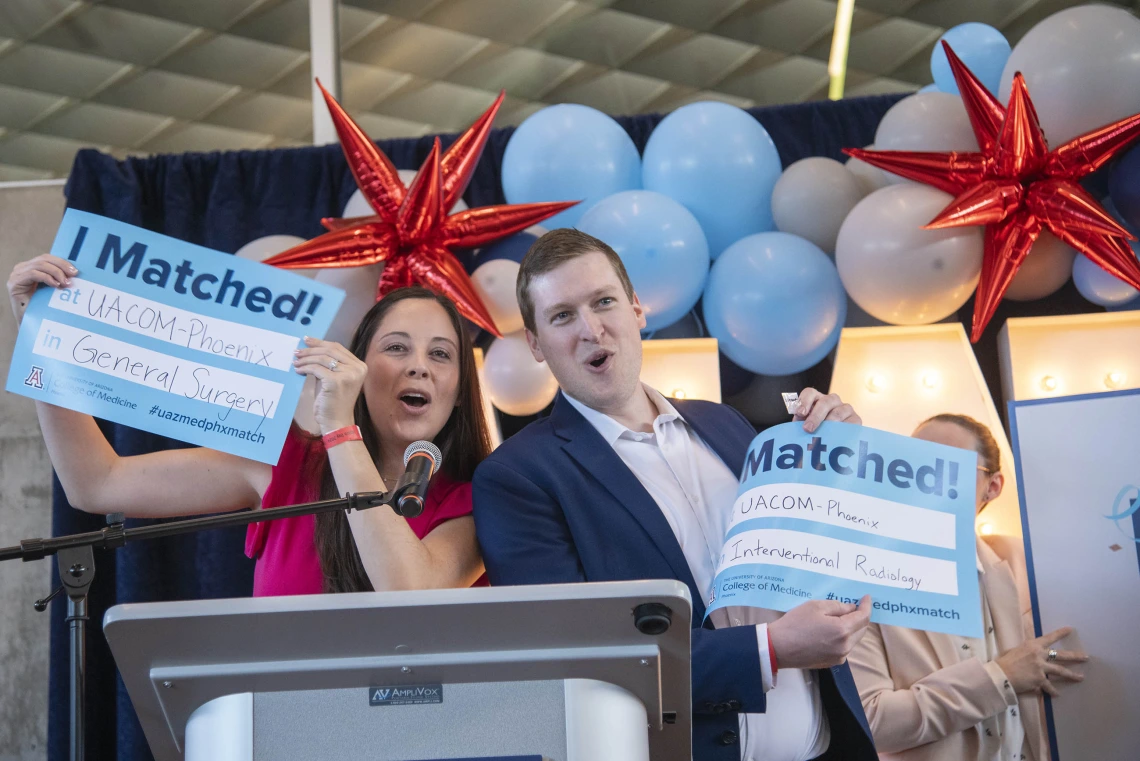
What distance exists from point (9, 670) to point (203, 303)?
2454 mm

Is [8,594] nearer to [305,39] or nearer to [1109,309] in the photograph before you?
[305,39]

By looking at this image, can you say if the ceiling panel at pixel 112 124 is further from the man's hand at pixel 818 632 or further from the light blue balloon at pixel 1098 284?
the man's hand at pixel 818 632

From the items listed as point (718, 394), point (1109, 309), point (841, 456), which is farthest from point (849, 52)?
point (841, 456)

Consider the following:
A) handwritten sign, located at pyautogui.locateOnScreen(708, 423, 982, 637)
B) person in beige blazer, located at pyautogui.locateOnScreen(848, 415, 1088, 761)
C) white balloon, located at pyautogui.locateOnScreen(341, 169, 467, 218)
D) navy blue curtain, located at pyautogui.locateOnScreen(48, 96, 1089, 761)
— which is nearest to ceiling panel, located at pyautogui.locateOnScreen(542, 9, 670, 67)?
navy blue curtain, located at pyautogui.locateOnScreen(48, 96, 1089, 761)

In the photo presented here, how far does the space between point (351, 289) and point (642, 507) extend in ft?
5.54

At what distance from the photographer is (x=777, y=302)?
310cm

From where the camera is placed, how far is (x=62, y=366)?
185cm

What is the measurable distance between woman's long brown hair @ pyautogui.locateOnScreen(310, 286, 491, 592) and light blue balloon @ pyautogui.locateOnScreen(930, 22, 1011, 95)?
1.92 m

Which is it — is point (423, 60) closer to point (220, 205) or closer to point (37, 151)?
point (220, 205)

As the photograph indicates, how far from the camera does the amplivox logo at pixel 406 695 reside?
1087 mm

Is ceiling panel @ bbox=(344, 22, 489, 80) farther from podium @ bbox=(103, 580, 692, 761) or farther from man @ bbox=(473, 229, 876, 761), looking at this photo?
podium @ bbox=(103, 580, 692, 761)

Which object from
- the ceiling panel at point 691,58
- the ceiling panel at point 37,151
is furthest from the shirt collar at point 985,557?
the ceiling panel at point 37,151

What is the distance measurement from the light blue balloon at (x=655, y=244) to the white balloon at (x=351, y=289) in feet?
2.03

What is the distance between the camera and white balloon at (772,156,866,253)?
3260 millimetres
